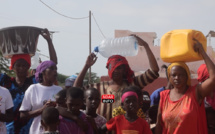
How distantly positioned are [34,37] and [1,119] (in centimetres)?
132

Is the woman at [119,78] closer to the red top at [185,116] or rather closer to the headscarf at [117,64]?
the headscarf at [117,64]

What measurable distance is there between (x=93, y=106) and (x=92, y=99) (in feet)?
0.29

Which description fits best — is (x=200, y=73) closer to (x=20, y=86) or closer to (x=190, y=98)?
(x=190, y=98)

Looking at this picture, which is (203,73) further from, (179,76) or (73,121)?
(73,121)

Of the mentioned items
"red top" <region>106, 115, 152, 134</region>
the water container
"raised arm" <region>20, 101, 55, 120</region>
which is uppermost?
the water container

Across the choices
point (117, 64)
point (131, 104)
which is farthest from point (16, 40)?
point (131, 104)

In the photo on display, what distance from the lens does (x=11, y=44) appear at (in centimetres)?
425

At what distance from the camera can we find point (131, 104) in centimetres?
348

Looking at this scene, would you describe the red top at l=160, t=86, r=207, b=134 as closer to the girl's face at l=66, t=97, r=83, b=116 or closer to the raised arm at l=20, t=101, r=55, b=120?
the girl's face at l=66, t=97, r=83, b=116

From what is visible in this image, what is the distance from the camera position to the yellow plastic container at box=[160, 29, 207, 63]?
3465 mm

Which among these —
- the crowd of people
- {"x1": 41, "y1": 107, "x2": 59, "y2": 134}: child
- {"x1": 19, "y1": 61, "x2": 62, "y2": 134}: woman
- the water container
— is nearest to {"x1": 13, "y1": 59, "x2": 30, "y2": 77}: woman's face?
the crowd of people

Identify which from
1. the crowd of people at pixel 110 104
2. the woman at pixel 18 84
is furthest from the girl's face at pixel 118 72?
the woman at pixel 18 84

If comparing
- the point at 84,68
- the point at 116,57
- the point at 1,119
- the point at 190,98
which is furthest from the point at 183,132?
the point at 1,119

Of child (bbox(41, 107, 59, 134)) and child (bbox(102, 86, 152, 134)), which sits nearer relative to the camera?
child (bbox(41, 107, 59, 134))
